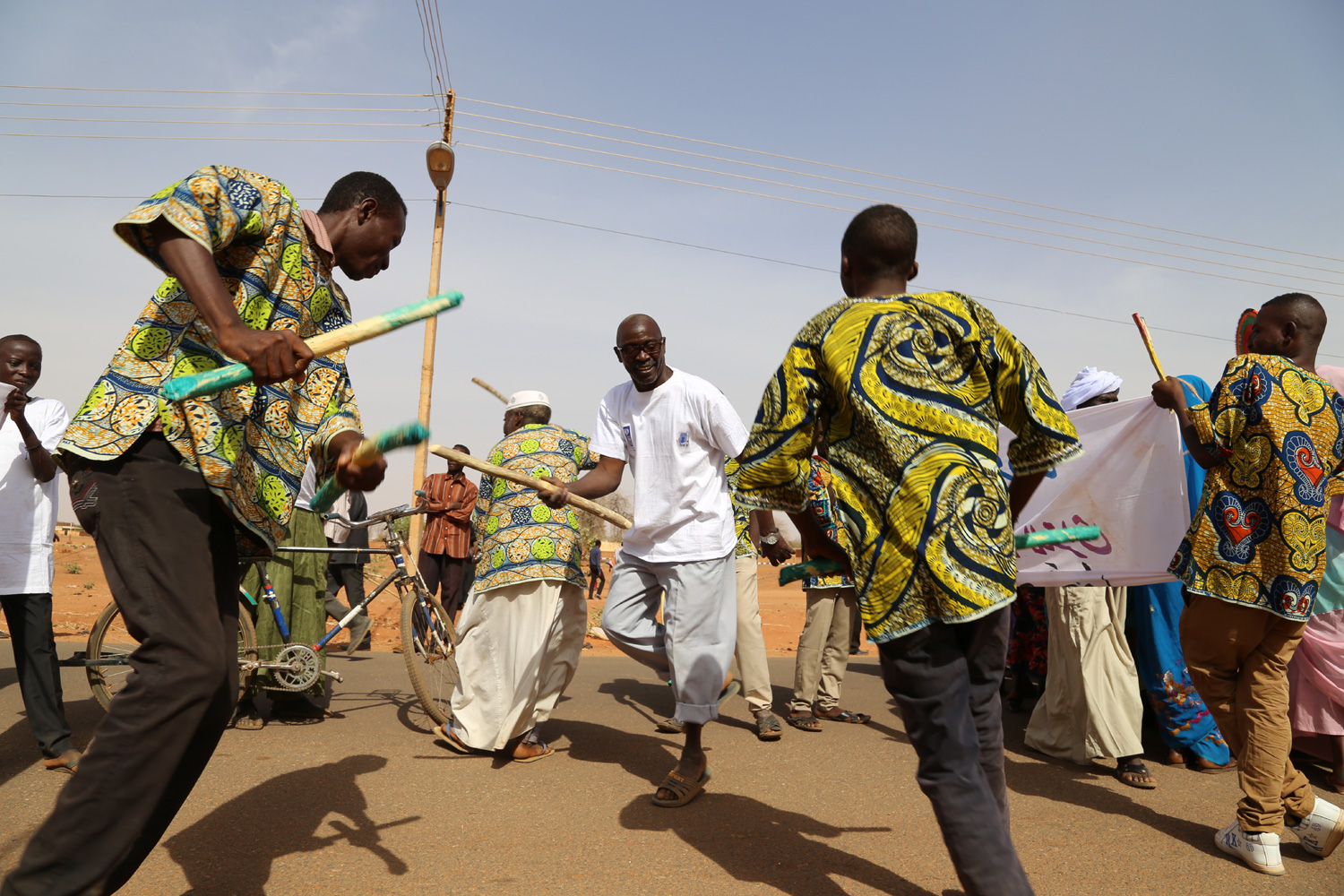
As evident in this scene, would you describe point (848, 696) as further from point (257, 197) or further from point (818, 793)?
point (257, 197)

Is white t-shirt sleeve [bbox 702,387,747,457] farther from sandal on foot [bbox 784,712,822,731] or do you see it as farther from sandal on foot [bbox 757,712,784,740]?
sandal on foot [bbox 784,712,822,731]

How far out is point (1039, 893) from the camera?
9.53 ft

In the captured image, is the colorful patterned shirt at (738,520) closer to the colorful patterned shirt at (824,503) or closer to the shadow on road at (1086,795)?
the colorful patterned shirt at (824,503)

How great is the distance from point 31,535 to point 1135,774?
5789mm

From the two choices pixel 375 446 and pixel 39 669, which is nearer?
pixel 375 446

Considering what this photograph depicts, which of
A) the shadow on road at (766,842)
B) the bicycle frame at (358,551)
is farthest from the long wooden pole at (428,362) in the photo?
the shadow on road at (766,842)

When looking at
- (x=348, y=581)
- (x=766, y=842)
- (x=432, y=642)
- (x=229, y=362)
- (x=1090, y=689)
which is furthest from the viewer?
(x=348, y=581)

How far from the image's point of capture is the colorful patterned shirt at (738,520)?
2.57m

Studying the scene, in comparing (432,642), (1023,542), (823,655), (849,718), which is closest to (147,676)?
(1023,542)

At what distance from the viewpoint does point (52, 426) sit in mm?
4555

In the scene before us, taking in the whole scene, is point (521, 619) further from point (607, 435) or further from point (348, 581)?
point (348, 581)

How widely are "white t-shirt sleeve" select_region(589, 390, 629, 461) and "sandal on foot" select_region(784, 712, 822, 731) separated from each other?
7.86 ft

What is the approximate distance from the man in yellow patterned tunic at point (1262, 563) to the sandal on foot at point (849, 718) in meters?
2.67

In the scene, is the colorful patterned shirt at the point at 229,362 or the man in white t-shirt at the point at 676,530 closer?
the colorful patterned shirt at the point at 229,362
